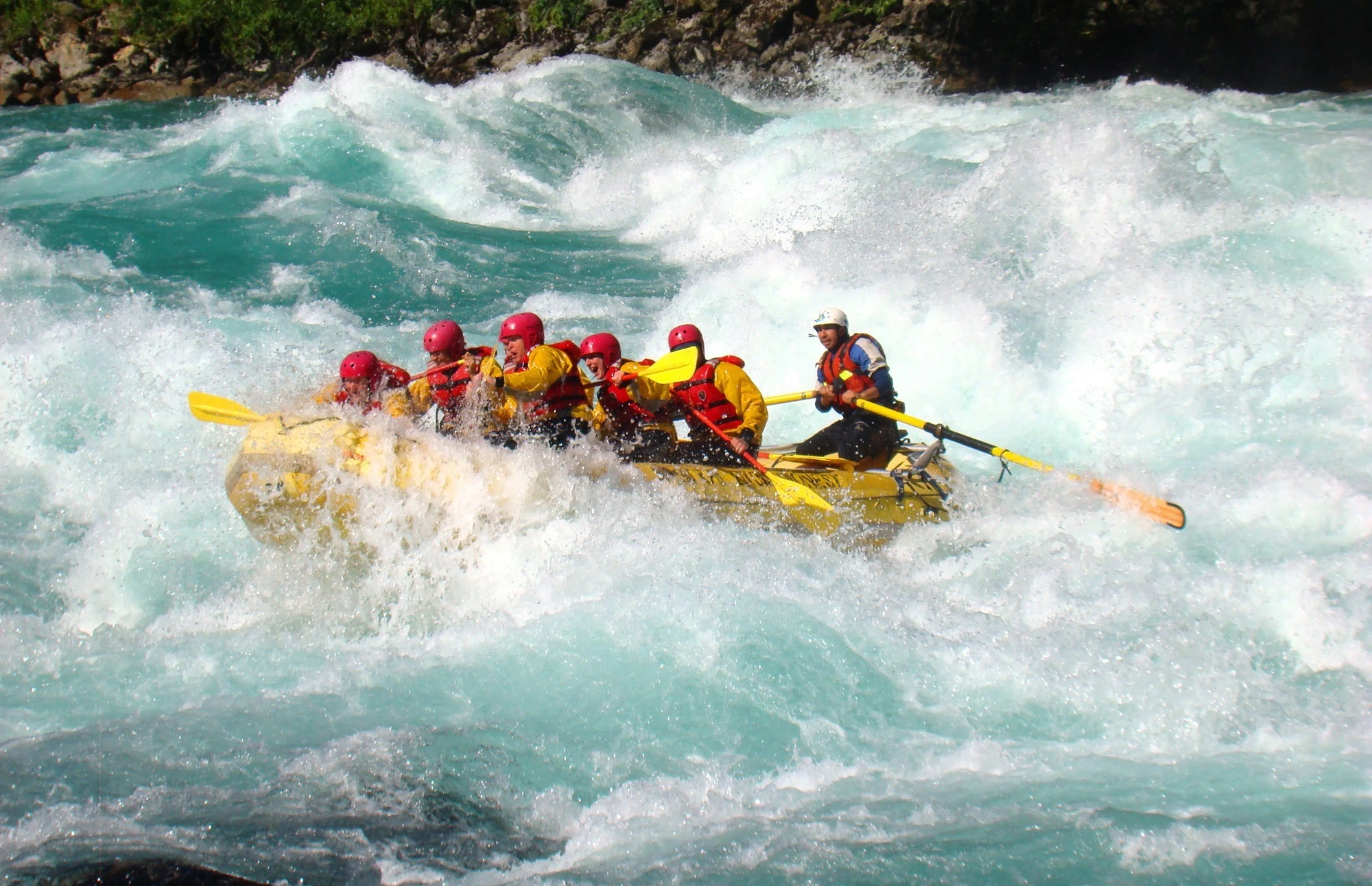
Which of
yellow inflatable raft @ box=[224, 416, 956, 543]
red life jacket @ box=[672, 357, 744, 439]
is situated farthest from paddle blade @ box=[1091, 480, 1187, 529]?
red life jacket @ box=[672, 357, 744, 439]

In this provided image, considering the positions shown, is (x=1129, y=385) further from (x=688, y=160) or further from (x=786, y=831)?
(x=688, y=160)

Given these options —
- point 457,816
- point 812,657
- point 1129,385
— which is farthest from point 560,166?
point 457,816

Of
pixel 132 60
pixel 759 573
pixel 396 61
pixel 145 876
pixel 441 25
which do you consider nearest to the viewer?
pixel 145 876

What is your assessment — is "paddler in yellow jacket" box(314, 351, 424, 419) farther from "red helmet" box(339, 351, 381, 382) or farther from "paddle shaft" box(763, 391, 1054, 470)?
"paddle shaft" box(763, 391, 1054, 470)

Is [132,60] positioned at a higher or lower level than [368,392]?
higher

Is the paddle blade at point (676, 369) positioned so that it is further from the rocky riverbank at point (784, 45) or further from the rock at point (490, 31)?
the rock at point (490, 31)

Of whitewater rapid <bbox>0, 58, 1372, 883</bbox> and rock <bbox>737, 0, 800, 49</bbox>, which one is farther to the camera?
rock <bbox>737, 0, 800, 49</bbox>

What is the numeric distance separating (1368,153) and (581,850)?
10.1 metres

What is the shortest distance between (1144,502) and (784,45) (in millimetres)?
16394

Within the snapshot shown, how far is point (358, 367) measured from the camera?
6.14 metres

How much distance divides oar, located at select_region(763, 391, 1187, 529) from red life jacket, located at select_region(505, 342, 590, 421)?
1383 mm

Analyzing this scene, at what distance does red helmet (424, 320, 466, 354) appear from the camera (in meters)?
6.33

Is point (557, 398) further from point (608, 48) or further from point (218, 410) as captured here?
point (608, 48)

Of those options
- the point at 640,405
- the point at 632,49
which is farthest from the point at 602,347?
the point at 632,49
